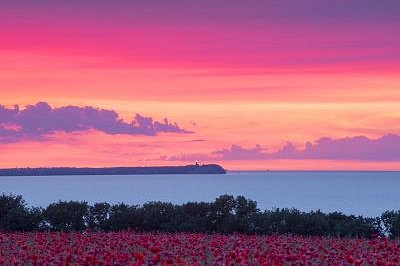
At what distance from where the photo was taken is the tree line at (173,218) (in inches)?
1131

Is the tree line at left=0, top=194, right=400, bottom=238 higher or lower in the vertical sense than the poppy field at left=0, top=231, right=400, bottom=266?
higher

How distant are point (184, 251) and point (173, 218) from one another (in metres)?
11.2

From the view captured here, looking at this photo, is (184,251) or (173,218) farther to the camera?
(173,218)

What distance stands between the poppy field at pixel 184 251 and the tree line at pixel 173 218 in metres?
6.40

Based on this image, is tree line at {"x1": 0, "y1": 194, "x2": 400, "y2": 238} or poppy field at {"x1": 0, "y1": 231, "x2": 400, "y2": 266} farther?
tree line at {"x1": 0, "y1": 194, "x2": 400, "y2": 238}

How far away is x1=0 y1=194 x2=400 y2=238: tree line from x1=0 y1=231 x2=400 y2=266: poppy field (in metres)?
6.40

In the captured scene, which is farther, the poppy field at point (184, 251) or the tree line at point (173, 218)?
the tree line at point (173, 218)

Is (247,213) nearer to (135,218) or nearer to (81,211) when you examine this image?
(135,218)

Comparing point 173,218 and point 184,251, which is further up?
point 173,218

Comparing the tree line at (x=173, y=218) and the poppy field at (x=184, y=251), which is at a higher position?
the tree line at (x=173, y=218)

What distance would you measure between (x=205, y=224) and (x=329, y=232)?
13.6 feet

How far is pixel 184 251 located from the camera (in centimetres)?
1848

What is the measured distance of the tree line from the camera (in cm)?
2872

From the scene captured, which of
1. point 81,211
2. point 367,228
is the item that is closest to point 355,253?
point 367,228
